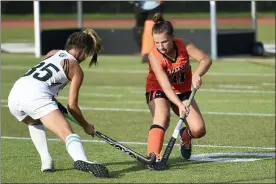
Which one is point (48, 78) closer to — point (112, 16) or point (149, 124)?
point (149, 124)

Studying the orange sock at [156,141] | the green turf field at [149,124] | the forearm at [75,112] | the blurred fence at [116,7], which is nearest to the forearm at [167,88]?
the orange sock at [156,141]

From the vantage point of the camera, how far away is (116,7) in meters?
43.4

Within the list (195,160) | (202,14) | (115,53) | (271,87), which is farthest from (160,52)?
(202,14)

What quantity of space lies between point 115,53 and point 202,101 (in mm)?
8886

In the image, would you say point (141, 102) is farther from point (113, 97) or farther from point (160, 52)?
point (160, 52)

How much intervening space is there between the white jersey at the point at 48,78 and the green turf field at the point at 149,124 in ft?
2.69

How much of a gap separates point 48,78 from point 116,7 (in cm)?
3576

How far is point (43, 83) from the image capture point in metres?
7.84

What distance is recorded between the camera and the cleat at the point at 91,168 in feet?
24.3

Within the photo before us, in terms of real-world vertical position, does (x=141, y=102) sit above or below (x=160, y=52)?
below

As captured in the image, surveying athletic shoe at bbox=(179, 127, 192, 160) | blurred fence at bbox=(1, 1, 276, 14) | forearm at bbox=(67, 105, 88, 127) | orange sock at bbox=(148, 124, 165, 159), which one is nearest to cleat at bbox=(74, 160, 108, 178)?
forearm at bbox=(67, 105, 88, 127)

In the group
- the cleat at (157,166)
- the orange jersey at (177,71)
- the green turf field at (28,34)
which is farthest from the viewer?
the green turf field at (28,34)

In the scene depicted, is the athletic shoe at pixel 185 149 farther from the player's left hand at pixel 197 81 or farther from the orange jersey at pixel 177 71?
the player's left hand at pixel 197 81

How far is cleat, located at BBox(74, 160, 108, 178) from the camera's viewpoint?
741 cm
